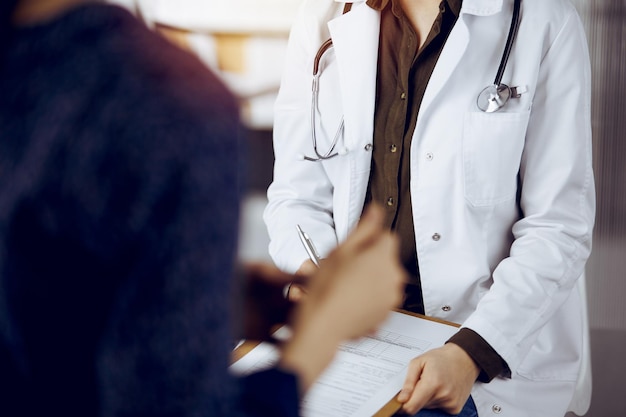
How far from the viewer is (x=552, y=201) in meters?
1.10

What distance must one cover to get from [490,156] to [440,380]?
0.39 metres

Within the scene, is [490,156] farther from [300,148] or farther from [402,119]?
[300,148]

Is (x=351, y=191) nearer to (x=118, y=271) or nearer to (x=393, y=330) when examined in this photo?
(x=393, y=330)

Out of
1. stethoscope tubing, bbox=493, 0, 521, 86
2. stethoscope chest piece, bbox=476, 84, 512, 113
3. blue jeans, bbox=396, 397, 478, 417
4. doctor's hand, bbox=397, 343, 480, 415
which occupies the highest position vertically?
stethoscope tubing, bbox=493, 0, 521, 86

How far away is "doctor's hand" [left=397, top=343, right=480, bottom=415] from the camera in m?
0.89

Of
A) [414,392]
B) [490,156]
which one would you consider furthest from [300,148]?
[414,392]

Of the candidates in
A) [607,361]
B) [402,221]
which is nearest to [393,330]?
[402,221]

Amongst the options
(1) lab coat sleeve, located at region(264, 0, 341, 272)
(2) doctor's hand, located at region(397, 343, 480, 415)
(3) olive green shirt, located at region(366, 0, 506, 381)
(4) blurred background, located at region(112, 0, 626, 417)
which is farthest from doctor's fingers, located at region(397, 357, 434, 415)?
(4) blurred background, located at region(112, 0, 626, 417)

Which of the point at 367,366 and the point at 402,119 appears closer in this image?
the point at 367,366

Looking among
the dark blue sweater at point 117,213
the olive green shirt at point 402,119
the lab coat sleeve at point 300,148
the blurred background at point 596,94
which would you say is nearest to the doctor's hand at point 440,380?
the olive green shirt at point 402,119

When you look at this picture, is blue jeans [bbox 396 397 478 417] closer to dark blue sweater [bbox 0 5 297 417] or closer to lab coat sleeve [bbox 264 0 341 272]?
lab coat sleeve [bbox 264 0 341 272]

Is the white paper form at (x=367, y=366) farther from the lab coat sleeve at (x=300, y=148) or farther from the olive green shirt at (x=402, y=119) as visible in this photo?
the lab coat sleeve at (x=300, y=148)

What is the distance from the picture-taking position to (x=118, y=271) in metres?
0.43

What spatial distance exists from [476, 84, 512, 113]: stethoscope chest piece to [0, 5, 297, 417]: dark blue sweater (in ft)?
→ 2.46
